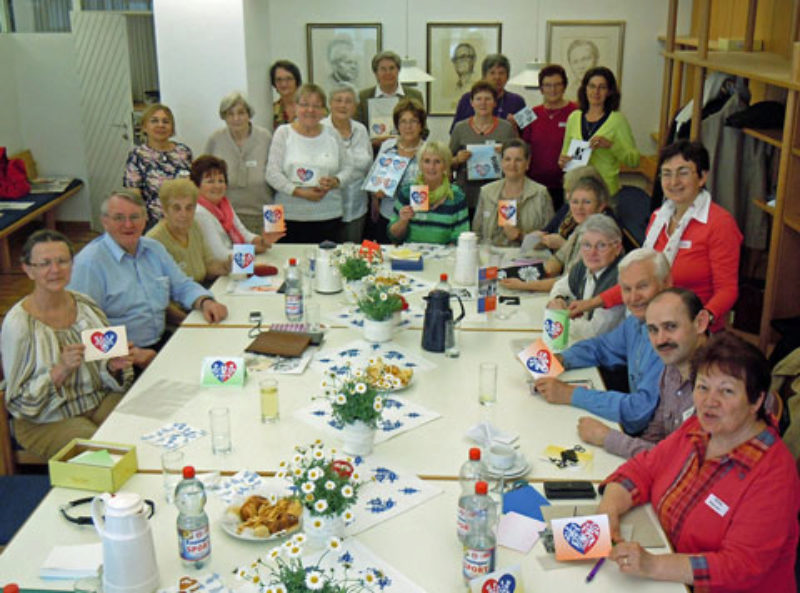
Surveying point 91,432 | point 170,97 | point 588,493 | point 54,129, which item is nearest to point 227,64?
point 170,97

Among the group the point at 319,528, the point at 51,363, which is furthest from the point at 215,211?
the point at 319,528

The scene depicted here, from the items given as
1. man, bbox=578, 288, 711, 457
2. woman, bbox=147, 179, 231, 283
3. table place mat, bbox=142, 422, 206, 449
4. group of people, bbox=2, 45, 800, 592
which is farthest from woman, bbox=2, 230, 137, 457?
man, bbox=578, 288, 711, 457

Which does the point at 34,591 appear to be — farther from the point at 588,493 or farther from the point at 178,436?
the point at 588,493

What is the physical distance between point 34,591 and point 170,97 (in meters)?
5.15

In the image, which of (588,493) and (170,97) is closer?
(588,493)

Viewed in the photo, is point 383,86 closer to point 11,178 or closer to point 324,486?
point 11,178

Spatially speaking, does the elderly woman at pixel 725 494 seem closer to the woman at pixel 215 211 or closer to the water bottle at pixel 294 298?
the water bottle at pixel 294 298

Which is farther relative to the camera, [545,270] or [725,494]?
[545,270]

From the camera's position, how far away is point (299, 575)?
1.78m

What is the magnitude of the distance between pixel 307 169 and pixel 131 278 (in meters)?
1.88

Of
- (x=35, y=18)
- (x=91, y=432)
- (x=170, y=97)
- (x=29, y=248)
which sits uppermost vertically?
(x=35, y=18)

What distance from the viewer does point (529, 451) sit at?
113 inches

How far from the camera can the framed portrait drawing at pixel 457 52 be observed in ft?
27.8

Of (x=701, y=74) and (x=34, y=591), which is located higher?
(x=701, y=74)
